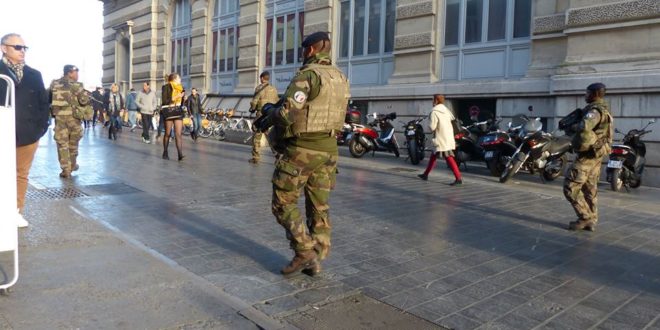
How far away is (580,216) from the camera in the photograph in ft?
19.5

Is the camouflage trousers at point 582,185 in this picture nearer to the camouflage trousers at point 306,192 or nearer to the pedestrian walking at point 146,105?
the camouflage trousers at point 306,192

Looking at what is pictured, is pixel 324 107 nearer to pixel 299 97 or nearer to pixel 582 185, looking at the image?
pixel 299 97

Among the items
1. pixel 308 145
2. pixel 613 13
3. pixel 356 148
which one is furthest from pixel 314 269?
pixel 356 148

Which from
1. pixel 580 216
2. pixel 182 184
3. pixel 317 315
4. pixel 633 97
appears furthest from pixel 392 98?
pixel 317 315

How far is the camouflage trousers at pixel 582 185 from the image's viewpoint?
5.89m

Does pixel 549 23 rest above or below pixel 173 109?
above

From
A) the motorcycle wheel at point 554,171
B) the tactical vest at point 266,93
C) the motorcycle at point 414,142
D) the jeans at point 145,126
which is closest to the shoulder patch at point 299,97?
the tactical vest at point 266,93

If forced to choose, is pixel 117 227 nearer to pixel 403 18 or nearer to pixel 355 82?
pixel 403 18

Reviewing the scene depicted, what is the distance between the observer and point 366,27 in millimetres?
16781

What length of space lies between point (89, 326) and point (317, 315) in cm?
128

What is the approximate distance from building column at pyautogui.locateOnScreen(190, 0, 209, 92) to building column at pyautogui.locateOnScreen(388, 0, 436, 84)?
1195cm

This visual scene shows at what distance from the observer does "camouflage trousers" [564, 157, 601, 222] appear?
5887mm

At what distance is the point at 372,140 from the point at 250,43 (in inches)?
377

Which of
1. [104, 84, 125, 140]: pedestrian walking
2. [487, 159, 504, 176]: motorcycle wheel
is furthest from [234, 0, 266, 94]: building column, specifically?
[487, 159, 504, 176]: motorcycle wheel
